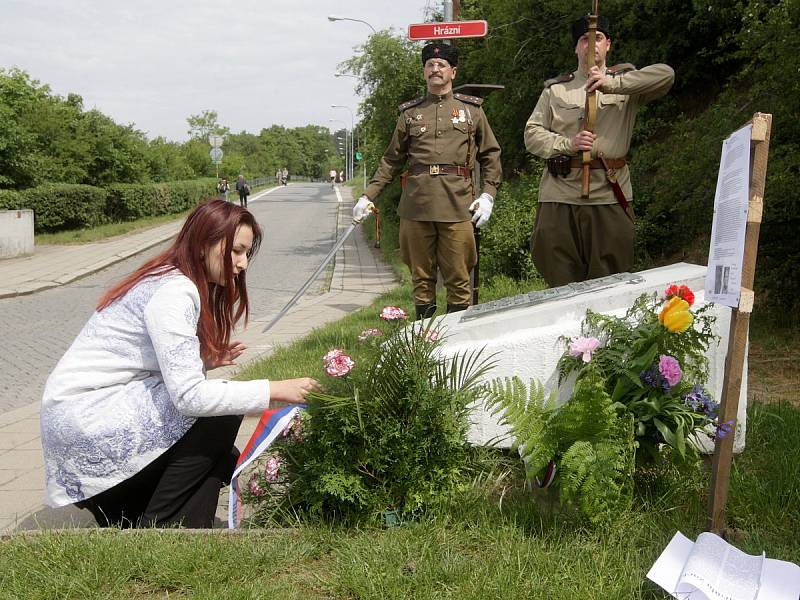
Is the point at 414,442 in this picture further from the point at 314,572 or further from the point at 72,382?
the point at 72,382

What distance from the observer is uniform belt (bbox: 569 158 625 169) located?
4.50 m

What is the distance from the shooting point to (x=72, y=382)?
291cm

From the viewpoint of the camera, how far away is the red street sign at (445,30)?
6363 millimetres

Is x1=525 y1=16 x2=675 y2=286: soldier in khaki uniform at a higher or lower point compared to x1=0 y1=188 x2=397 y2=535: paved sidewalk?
higher

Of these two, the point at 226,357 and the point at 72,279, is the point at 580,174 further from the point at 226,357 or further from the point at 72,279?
the point at 72,279

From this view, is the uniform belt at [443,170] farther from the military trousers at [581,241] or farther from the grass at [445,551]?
the grass at [445,551]

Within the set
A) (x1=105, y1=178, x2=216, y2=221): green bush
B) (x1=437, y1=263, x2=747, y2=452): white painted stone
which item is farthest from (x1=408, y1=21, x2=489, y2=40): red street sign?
(x1=105, y1=178, x2=216, y2=221): green bush

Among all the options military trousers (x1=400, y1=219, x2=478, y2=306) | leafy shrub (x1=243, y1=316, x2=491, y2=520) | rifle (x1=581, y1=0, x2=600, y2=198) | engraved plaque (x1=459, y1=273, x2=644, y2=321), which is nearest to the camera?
leafy shrub (x1=243, y1=316, x2=491, y2=520)

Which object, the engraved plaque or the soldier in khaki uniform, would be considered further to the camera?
the soldier in khaki uniform

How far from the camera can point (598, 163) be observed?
4504 mm

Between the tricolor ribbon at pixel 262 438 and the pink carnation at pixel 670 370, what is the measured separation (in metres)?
1.26

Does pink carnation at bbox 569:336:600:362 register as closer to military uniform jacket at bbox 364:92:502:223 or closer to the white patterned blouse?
the white patterned blouse

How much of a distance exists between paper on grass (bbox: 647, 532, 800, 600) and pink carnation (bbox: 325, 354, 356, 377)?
118cm

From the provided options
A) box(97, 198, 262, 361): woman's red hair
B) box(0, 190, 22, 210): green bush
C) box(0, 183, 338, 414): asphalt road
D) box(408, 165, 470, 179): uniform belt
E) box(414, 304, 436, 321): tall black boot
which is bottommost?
box(0, 183, 338, 414): asphalt road
